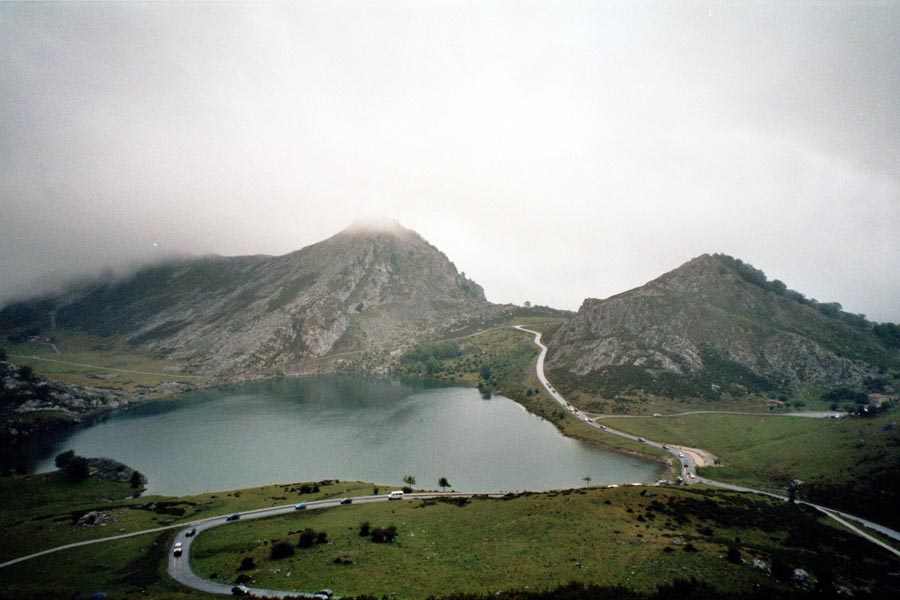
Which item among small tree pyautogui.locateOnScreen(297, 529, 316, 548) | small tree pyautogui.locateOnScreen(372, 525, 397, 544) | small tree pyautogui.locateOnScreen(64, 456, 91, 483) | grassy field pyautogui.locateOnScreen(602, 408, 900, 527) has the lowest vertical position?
small tree pyautogui.locateOnScreen(64, 456, 91, 483)

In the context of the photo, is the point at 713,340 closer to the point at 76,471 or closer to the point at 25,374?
Answer: the point at 76,471

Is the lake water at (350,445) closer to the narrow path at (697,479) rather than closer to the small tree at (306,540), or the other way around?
the narrow path at (697,479)

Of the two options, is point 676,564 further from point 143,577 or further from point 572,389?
point 572,389

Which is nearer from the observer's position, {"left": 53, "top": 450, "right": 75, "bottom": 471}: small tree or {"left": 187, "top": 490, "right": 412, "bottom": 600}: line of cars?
{"left": 187, "top": 490, "right": 412, "bottom": 600}: line of cars

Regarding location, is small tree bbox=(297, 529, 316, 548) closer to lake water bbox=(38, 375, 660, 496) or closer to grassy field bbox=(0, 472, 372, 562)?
grassy field bbox=(0, 472, 372, 562)

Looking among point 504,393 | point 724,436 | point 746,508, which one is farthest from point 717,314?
point 746,508

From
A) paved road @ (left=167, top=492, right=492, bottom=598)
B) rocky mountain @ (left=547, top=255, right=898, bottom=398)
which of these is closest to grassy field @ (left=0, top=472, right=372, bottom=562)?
paved road @ (left=167, top=492, right=492, bottom=598)

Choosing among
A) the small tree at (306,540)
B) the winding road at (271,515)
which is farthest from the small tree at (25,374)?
the small tree at (306,540)
